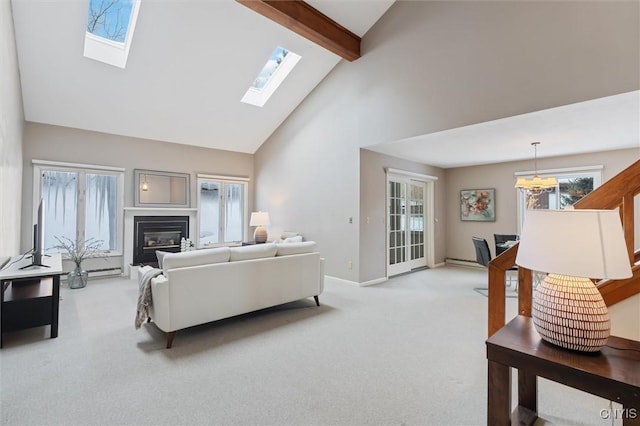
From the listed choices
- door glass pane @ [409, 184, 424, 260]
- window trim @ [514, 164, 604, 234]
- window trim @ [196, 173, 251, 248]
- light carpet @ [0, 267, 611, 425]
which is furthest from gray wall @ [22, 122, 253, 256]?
window trim @ [514, 164, 604, 234]

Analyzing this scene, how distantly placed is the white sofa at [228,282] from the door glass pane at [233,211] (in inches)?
147

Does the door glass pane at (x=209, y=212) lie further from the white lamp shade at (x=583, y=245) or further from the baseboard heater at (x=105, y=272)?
the white lamp shade at (x=583, y=245)

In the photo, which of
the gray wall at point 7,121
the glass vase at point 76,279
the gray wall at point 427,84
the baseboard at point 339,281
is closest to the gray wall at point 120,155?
the glass vase at point 76,279

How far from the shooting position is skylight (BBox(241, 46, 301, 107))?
5.42 m

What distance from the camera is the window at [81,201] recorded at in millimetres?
5094

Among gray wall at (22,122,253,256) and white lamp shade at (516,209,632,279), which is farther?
gray wall at (22,122,253,256)

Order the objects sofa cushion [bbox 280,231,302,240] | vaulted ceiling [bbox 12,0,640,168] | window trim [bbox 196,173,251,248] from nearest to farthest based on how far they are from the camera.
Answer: vaulted ceiling [bbox 12,0,640,168] → sofa cushion [bbox 280,231,302,240] → window trim [bbox 196,173,251,248]

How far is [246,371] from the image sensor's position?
2.32 meters

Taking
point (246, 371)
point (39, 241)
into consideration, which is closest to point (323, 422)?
point (246, 371)

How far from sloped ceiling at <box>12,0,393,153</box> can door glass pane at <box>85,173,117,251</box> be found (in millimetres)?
Answer: 918

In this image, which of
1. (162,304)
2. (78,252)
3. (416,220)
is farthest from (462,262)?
(78,252)

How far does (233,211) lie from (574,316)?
22.1ft

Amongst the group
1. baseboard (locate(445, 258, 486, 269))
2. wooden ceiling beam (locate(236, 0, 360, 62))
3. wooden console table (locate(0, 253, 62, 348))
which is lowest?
baseboard (locate(445, 258, 486, 269))

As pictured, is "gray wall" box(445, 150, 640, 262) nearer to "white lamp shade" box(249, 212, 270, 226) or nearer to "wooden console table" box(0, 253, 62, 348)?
"white lamp shade" box(249, 212, 270, 226)
